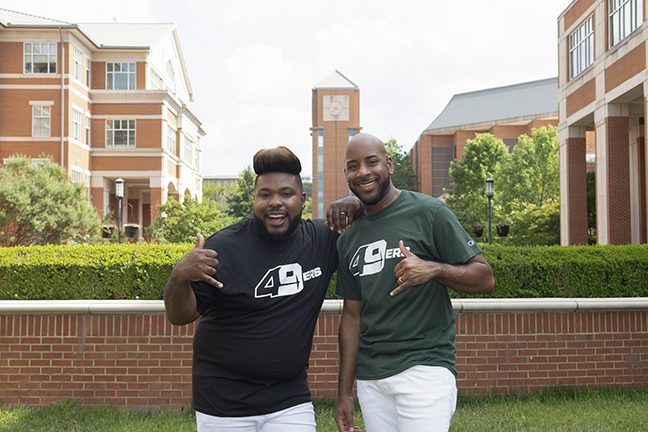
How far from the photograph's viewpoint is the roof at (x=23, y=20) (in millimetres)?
38062

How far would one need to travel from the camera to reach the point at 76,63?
3981cm

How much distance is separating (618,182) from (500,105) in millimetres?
54376

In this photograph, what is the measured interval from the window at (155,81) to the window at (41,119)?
7321 mm

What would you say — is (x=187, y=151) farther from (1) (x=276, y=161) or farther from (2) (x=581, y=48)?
(1) (x=276, y=161)

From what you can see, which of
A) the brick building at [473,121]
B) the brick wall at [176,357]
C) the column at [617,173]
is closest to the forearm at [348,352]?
the brick wall at [176,357]

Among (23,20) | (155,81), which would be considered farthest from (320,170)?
(23,20)

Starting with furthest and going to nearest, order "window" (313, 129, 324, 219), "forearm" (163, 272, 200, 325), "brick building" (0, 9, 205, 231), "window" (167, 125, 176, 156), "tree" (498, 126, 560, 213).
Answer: "window" (313, 129, 324, 219) → "tree" (498, 126, 560, 213) → "window" (167, 125, 176, 156) → "brick building" (0, 9, 205, 231) → "forearm" (163, 272, 200, 325)

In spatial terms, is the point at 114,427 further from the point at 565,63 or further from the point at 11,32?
the point at 11,32

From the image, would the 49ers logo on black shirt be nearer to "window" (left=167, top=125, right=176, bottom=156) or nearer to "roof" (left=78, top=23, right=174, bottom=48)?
"window" (left=167, top=125, right=176, bottom=156)

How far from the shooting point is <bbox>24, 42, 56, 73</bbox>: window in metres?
38.6

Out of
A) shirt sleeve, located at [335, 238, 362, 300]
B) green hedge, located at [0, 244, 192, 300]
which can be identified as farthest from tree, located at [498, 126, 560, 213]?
shirt sleeve, located at [335, 238, 362, 300]

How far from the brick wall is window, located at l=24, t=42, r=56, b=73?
34.4 meters

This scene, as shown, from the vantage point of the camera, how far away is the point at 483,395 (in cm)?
755

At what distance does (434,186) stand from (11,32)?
5499cm
